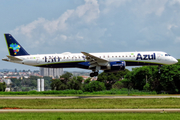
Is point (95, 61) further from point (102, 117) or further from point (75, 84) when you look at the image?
point (75, 84)

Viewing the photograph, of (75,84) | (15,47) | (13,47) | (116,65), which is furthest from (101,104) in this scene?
(75,84)

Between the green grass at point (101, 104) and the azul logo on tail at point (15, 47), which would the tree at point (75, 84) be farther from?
the green grass at point (101, 104)

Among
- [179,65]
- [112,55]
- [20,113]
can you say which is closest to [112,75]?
[179,65]

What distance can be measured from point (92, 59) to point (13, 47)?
1697 cm

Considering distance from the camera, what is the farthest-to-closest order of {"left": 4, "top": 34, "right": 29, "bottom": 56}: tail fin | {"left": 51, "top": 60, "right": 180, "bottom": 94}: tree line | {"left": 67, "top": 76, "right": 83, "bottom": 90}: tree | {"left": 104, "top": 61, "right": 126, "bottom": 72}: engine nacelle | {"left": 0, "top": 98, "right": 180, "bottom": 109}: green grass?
1. {"left": 67, "top": 76, "right": 83, "bottom": 90}: tree
2. {"left": 51, "top": 60, "right": 180, "bottom": 94}: tree line
3. {"left": 4, "top": 34, "right": 29, "bottom": 56}: tail fin
4. {"left": 104, "top": 61, "right": 126, "bottom": 72}: engine nacelle
5. {"left": 0, "top": 98, "right": 180, "bottom": 109}: green grass

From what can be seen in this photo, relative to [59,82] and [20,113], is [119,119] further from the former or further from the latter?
[59,82]

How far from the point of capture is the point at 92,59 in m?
52.2

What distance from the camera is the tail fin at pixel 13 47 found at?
2239 inches

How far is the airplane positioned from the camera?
5200 centimetres

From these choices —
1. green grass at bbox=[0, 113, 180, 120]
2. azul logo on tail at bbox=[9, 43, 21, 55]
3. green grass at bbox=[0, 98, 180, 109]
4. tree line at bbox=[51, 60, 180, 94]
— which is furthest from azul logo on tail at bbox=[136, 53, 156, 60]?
green grass at bbox=[0, 113, 180, 120]

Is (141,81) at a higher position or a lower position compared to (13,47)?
lower

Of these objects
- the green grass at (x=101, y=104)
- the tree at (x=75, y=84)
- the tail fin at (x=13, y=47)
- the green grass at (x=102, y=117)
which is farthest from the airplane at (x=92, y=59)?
the tree at (x=75, y=84)

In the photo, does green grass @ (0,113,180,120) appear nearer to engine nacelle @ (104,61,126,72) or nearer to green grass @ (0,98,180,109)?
green grass @ (0,98,180,109)

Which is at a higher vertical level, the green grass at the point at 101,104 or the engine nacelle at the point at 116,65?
the engine nacelle at the point at 116,65
